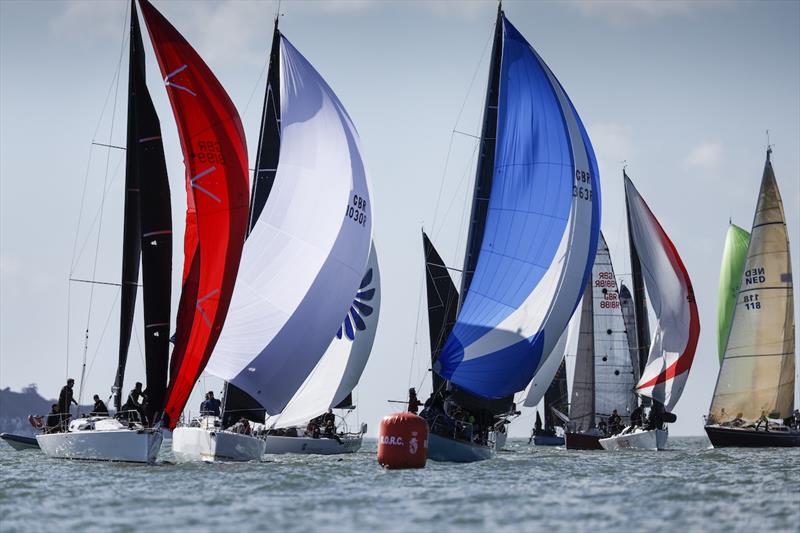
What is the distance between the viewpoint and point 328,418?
46.6 m

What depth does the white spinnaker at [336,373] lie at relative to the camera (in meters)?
38.7

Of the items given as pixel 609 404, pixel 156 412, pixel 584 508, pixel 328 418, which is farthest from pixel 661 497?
pixel 609 404

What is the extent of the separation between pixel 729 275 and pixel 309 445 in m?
28.1

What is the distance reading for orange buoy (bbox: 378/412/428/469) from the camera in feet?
94.3

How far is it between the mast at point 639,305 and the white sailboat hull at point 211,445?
24.4 m

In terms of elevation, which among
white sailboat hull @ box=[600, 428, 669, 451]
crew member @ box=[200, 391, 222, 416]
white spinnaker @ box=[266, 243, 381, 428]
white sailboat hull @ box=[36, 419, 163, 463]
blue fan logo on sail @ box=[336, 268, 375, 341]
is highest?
blue fan logo on sail @ box=[336, 268, 375, 341]

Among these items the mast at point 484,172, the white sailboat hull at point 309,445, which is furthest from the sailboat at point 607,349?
the mast at point 484,172

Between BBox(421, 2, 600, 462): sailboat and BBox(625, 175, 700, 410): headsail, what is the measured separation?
1550cm

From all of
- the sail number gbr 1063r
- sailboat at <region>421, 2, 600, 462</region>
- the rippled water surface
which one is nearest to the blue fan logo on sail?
the sail number gbr 1063r

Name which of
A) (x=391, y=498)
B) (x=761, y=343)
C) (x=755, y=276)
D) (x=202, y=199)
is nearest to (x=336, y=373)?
(x=202, y=199)

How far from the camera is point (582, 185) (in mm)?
33688

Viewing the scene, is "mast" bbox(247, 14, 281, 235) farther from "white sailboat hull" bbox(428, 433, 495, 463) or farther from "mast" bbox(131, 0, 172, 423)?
"white sailboat hull" bbox(428, 433, 495, 463)

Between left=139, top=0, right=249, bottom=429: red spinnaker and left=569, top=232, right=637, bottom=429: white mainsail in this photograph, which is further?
left=569, top=232, right=637, bottom=429: white mainsail

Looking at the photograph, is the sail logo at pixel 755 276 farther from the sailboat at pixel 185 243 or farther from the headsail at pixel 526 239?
the sailboat at pixel 185 243
